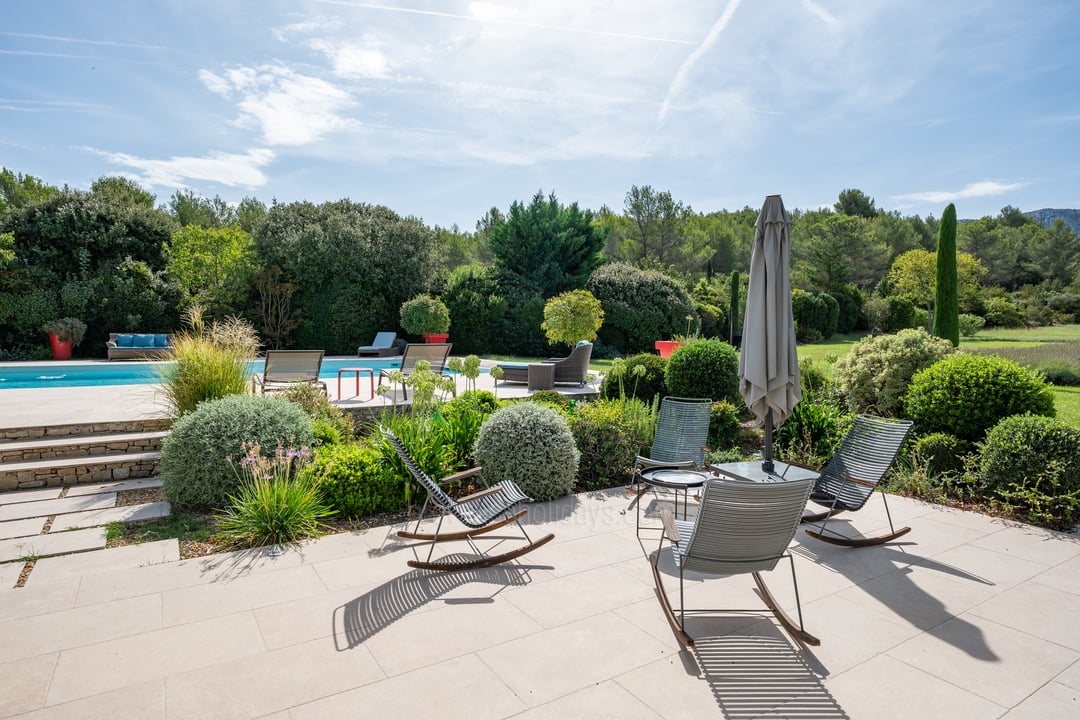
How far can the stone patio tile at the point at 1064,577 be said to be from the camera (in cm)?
330

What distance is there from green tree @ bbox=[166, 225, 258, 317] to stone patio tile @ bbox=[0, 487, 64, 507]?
42.0 ft

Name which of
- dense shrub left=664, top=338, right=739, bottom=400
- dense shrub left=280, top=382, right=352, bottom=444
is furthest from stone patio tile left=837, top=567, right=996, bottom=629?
dense shrub left=280, top=382, right=352, bottom=444

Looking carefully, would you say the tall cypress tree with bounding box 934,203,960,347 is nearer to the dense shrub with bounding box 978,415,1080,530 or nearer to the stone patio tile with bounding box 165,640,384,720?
the dense shrub with bounding box 978,415,1080,530

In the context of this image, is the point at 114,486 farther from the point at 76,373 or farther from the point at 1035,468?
the point at 76,373

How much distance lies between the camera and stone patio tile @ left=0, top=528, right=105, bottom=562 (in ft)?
12.2

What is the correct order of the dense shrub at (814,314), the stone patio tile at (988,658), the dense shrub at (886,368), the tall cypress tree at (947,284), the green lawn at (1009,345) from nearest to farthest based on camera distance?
the stone patio tile at (988,658) < the dense shrub at (886,368) < the green lawn at (1009,345) < the tall cypress tree at (947,284) < the dense shrub at (814,314)

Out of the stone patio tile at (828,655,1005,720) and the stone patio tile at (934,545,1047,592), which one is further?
the stone patio tile at (934,545,1047,592)

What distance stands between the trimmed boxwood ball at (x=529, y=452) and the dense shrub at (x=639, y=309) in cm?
1509

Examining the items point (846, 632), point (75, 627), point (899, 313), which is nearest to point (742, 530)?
point (846, 632)

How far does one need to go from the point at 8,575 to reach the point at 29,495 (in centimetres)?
189

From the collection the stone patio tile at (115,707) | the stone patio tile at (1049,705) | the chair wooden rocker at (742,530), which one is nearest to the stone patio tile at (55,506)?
the stone patio tile at (115,707)

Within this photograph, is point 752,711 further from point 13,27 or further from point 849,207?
point 849,207

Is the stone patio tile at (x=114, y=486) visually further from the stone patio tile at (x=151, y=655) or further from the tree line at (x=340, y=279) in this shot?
the tree line at (x=340, y=279)

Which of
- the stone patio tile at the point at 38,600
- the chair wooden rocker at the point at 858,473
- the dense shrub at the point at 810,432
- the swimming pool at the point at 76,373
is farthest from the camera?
the swimming pool at the point at 76,373
